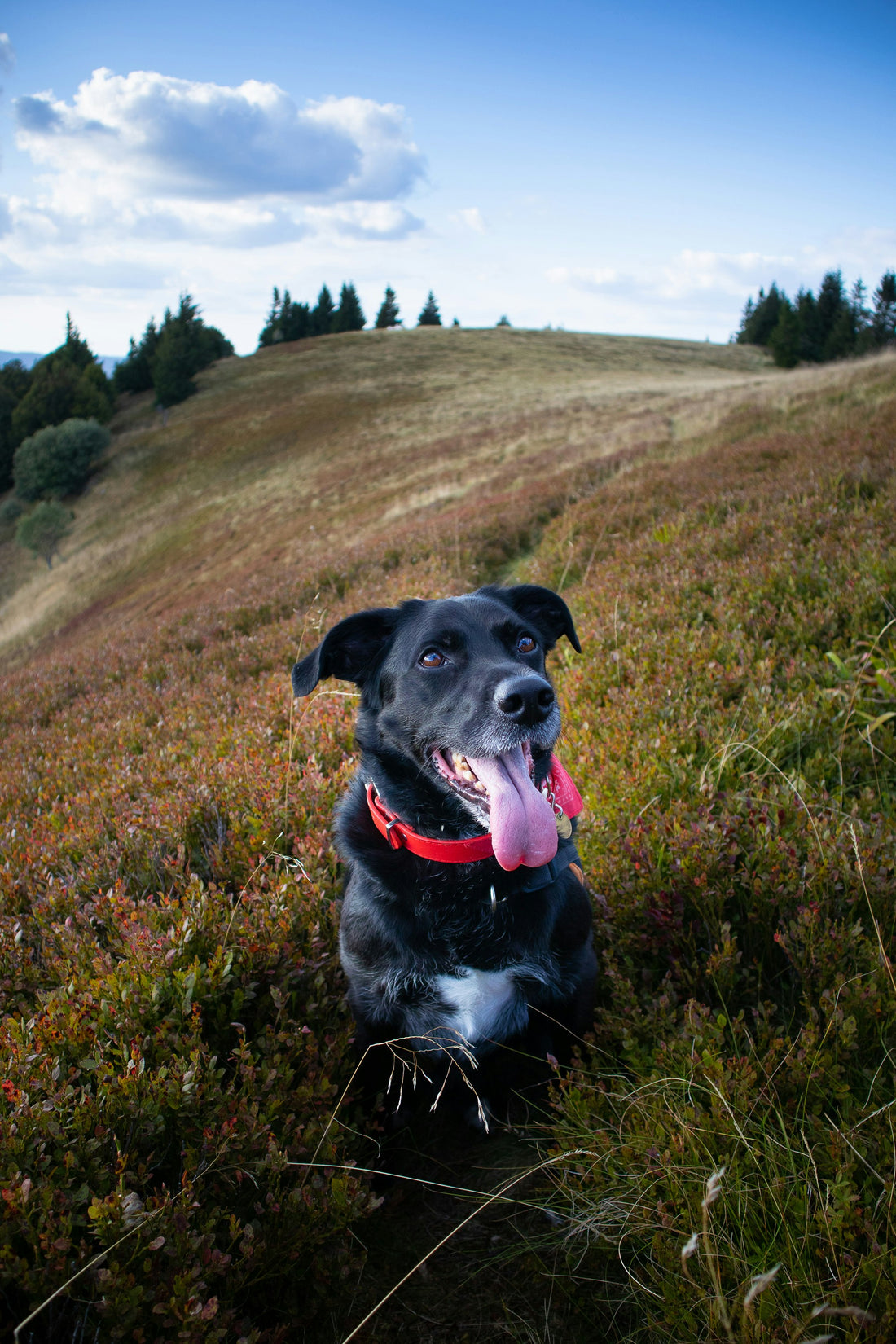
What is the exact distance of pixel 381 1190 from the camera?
254 centimetres

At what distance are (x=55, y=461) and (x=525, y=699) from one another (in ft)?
171

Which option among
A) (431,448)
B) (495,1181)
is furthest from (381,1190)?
(431,448)

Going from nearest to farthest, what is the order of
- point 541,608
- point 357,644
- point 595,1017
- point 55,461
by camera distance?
point 595,1017 < point 357,644 < point 541,608 < point 55,461

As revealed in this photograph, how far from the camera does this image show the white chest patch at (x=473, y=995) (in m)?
2.58

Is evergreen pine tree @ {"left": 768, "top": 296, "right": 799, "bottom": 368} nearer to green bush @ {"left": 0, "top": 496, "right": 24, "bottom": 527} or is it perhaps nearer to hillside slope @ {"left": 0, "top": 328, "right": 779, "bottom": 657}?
hillside slope @ {"left": 0, "top": 328, "right": 779, "bottom": 657}

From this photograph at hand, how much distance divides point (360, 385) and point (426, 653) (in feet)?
162

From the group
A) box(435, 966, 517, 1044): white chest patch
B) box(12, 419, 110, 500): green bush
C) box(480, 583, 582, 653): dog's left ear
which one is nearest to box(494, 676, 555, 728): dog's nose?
box(480, 583, 582, 653): dog's left ear

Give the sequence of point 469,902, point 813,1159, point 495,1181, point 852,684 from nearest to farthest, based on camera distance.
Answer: point 813,1159
point 495,1181
point 469,902
point 852,684

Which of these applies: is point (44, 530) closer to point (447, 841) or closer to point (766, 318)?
point (447, 841)

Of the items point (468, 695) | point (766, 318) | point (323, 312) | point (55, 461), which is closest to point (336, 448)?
point (55, 461)

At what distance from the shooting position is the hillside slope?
2023cm

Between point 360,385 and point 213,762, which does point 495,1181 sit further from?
point 360,385

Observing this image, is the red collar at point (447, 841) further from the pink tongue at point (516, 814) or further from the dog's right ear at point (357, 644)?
the dog's right ear at point (357, 644)

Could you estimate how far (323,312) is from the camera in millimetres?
69562
